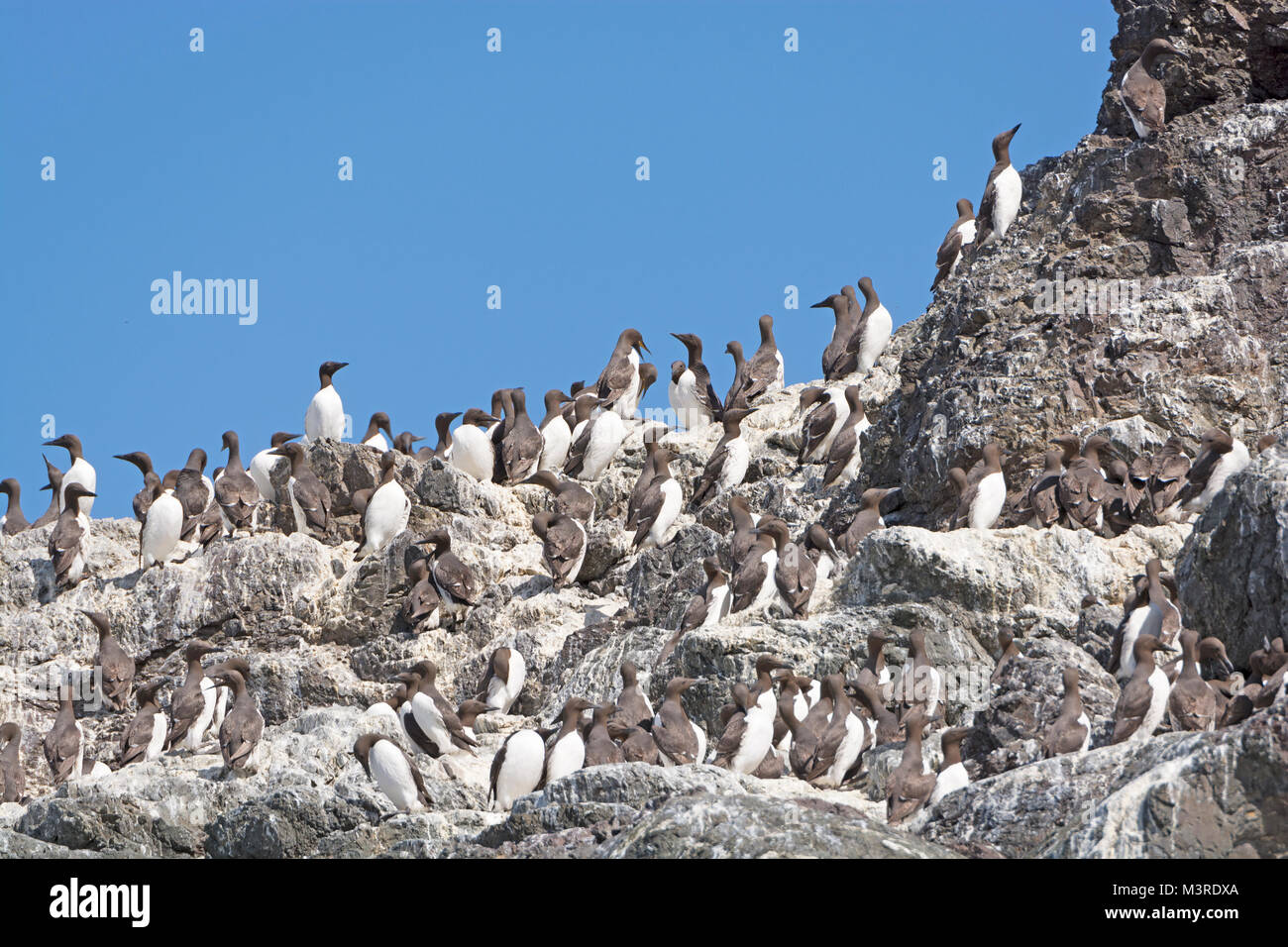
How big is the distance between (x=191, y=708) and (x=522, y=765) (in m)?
4.97

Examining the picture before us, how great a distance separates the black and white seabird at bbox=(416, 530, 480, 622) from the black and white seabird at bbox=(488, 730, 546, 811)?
189 inches

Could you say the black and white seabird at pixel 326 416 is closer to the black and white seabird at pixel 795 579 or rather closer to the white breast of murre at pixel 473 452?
the white breast of murre at pixel 473 452

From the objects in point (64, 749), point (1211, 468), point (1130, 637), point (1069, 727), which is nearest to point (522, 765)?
point (1069, 727)

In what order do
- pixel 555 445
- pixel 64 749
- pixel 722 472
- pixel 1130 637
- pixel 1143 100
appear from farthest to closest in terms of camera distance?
pixel 555 445 < pixel 722 472 < pixel 1143 100 < pixel 64 749 < pixel 1130 637

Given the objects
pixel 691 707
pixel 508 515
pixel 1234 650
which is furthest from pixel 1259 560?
pixel 508 515

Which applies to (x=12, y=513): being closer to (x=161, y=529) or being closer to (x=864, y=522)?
(x=161, y=529)

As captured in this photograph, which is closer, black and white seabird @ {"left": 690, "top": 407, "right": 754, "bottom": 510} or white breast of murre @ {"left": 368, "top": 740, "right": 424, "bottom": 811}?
white breast of murre @ {"left": 368, "top": 740, "right": 424, "bottom": 811}

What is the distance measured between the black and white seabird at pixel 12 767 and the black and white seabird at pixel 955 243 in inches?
488

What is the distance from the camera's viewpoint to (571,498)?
20984mm

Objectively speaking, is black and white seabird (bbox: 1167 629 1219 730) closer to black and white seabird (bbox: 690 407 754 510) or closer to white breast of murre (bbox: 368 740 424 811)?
white breast of murre (bbox: 368 740 424 811)

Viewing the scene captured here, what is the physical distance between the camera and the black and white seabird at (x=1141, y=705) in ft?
40.1

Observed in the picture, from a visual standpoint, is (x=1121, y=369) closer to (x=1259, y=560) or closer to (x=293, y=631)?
(x=1259, y=560)

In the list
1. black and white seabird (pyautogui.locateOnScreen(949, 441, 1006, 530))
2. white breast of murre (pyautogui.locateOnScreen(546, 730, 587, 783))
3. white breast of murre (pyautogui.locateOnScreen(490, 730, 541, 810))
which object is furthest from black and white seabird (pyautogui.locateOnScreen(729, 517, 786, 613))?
white breast of murre (pyautogui.locateOnScreen(490, 730, 541, 810))

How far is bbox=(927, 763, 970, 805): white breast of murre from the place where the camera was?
12.5 metres
